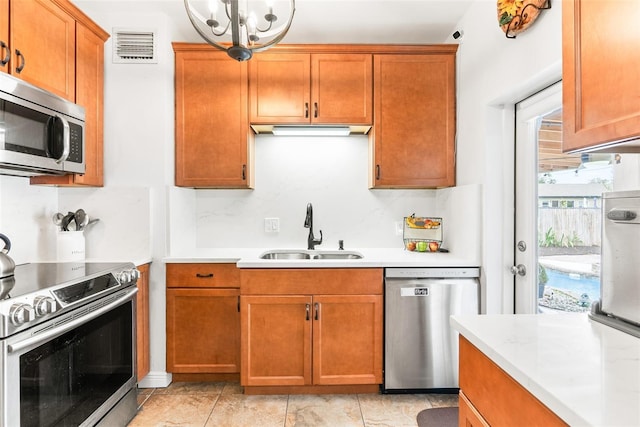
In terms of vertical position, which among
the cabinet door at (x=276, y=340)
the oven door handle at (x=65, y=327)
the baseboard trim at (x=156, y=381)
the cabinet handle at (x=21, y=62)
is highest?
the cabinet handle at (x=21, y=62)

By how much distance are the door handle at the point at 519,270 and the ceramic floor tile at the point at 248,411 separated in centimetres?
164

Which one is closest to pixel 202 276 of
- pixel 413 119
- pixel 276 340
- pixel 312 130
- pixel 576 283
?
pixel 276 340

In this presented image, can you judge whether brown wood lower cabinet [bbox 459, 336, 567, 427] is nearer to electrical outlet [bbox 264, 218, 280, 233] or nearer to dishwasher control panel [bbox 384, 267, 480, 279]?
dishwasher control panel [bbox 384, 267, 480, 279]

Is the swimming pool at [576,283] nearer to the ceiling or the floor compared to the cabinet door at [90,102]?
nearer to the floor

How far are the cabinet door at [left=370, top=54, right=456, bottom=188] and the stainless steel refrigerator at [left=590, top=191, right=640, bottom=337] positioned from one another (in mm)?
1572

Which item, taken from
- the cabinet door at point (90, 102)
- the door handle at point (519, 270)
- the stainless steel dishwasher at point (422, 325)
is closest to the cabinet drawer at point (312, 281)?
the stainless steel dishwasher at point (422, 325)

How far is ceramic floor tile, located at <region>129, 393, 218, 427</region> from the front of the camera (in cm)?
204

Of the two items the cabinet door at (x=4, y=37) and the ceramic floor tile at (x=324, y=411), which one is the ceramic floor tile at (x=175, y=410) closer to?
the ceramic floor tile at (x=324, y=411)

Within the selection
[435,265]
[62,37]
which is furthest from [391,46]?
[62,37]

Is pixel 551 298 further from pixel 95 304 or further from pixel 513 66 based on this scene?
pixel 95 304

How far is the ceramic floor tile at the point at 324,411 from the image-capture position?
2033 mm

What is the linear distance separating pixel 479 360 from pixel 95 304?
1.69 metres

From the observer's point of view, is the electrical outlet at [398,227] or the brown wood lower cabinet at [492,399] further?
the electrical outlet at [398,227]

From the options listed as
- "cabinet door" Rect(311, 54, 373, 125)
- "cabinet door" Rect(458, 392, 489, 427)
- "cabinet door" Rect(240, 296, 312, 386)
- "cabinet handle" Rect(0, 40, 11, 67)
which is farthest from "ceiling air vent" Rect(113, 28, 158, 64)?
"cabinet door" Rect(458, 392, 489, 427)
